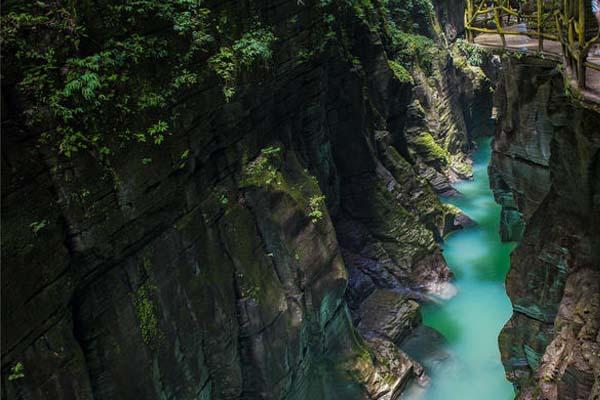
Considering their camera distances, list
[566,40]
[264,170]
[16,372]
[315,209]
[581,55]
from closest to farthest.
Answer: [581,55] < [16,372] < [566,40] < [264,170] < [315,209]

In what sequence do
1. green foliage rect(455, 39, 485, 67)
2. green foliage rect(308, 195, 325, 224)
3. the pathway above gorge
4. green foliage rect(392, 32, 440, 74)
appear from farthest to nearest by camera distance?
green foliage rect(455, 39, 485, 67), green foliage rect(392, 32, 440, 74), green foliage rect(308, 195, 325, 224), the pathway above gorge

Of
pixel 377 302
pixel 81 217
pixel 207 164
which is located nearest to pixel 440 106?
pixel 377 302

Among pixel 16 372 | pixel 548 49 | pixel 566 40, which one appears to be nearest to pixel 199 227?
pixel 16 372

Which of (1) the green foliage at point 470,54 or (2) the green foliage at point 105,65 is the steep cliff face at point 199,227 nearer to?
(2) the green foliage at point 105,65

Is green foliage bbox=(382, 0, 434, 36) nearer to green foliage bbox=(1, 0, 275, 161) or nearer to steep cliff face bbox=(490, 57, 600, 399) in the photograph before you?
steep cliff face bbox=(490, 57, 600, 399)

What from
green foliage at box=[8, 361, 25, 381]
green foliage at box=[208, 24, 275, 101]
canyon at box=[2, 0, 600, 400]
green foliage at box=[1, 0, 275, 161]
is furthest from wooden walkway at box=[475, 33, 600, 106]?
green foliage at box=[8, 361, 25, 381]

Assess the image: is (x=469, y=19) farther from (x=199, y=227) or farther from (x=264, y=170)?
(x=199, y=227)
